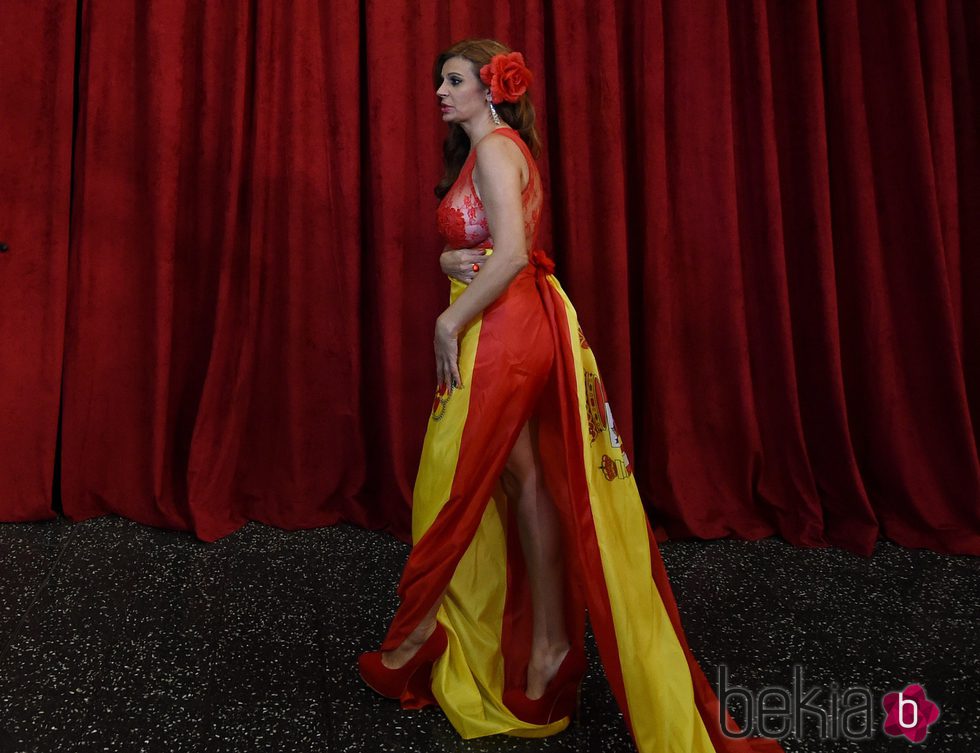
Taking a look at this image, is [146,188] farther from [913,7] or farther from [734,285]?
[913,7]

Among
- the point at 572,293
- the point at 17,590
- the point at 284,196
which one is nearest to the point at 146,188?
the point at 284,196

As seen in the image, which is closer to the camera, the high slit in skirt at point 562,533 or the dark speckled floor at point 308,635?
the high slit in skirt at point 562,533

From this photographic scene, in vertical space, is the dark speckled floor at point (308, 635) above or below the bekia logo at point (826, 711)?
above

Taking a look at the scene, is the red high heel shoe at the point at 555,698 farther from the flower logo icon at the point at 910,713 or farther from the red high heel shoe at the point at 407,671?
the flower logo icon at the point at 910,713

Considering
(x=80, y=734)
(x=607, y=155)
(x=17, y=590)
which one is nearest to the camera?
(x=80, y=734)

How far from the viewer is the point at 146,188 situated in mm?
2465

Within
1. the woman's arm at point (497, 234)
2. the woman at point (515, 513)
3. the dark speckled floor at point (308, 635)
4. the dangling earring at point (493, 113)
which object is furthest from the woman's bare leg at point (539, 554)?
the dangling earring at point (493, 113)

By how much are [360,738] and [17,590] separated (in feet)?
3.85

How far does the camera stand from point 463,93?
4.52 feet

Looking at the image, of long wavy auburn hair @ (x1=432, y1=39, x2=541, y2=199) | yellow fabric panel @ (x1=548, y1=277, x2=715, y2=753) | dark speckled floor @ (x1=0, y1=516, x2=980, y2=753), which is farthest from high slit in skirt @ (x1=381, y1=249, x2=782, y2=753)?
long wavy auburn hair @ (x1=432, y1=39, x2=541, y2=199)

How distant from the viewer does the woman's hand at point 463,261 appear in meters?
1.35

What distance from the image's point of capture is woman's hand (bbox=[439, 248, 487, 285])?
135 centimetres

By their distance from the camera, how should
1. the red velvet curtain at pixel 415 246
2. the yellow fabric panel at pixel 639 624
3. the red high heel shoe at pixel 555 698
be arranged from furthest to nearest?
1. the red velvet curtain at pixel 415 246
2. the red high heel shoe at pixel 555 698
3. the yellow fabric panel at pixel 639 624

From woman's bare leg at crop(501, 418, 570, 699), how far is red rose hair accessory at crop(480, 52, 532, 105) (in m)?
0.63
